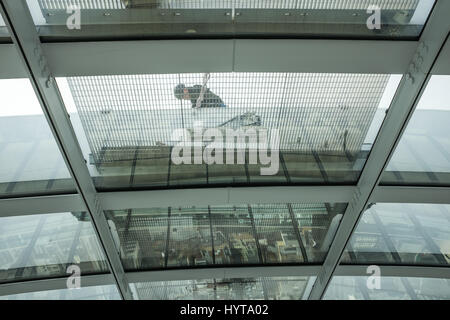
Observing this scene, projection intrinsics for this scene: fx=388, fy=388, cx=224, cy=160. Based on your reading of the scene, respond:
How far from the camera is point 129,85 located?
428cm

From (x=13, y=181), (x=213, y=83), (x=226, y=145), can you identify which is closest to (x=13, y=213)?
(x=13, y=181)

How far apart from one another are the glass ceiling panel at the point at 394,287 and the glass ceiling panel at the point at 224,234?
0.85 m

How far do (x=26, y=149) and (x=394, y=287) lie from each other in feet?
22.9

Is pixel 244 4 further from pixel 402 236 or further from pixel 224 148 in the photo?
pixel 402 236

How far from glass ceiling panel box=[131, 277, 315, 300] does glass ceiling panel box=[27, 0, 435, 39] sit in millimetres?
5359

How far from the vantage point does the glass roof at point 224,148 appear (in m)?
3.79

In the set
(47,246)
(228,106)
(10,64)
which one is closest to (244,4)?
(228,106)

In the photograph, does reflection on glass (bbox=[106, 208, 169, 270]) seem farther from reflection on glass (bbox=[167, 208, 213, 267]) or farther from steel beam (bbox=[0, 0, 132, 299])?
steel beam (bbox=[0, 0, 132, 299])

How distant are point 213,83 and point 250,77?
412mm

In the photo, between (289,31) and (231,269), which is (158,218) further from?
(289,31)

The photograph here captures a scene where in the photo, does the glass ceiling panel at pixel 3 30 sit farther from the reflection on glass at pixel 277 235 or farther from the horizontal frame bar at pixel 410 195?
the horizontal frame bar at pixel 410 195

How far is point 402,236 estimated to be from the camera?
268 inches

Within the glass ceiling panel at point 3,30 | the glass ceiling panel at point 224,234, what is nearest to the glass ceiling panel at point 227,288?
the glass ceiling panel at point 224,234

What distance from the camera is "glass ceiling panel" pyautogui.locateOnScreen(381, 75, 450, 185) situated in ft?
14.3
